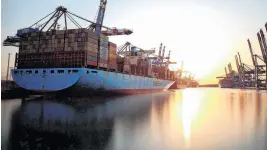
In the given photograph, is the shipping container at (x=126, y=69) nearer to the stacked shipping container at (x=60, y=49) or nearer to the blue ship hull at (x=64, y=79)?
the blue ship hull at (x=64, y=79)

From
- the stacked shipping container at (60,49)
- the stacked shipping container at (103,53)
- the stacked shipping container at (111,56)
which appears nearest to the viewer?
the stacked shipping container at (60,49)

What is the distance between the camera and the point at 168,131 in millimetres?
8961

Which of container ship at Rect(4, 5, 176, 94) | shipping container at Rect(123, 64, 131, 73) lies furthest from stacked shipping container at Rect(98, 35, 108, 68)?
shipping container at Rect(123, 64, 131, 73)

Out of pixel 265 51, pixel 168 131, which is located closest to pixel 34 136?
pixel 168 131

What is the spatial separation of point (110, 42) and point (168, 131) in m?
27.4

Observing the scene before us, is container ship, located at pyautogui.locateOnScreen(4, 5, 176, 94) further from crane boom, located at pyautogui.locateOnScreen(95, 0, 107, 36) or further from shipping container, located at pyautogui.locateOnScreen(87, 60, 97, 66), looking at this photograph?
crane boom, located at pyautogui.locateOnScreen(95, 0, 107, 36)

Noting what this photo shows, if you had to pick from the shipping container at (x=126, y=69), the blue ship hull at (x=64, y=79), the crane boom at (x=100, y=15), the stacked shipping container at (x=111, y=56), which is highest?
the crane boom at (x=100, y=15)

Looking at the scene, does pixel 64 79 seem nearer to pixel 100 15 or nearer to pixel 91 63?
pixel 91 63

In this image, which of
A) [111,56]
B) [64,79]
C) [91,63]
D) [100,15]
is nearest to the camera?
[64,79]

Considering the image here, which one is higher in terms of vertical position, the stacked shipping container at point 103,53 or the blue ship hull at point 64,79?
the stacked shipping container at point 103,53

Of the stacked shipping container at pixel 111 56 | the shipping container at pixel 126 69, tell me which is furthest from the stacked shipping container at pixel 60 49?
the shipping container at pixel 126 69

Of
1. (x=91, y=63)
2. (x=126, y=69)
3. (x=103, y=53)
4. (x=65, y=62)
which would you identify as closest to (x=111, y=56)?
(x=103, y=53)

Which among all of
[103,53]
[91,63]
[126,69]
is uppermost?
[103,53]

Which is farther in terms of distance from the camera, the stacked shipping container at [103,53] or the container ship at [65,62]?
the stacked shipping container at [103,53]
